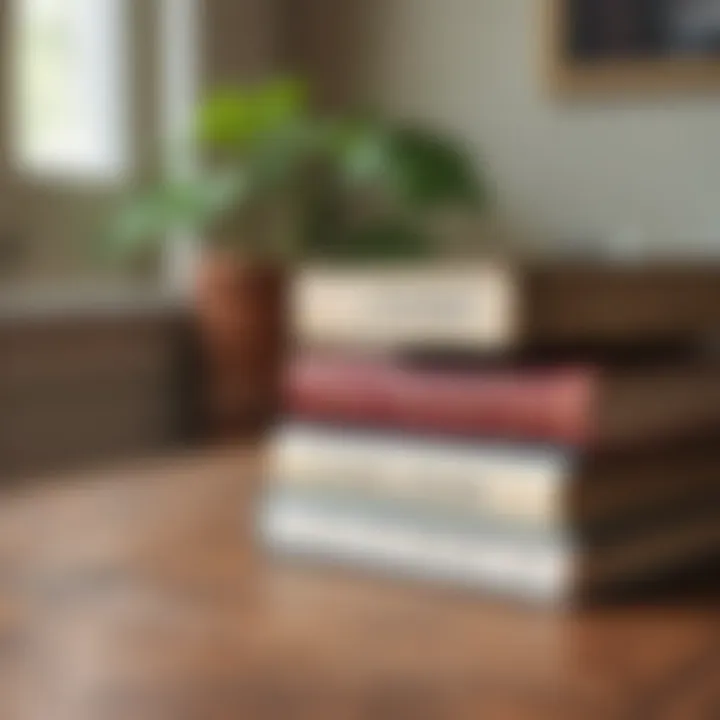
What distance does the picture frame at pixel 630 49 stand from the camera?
1.73 meters

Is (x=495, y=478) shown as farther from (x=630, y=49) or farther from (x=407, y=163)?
(x=630, y=49)

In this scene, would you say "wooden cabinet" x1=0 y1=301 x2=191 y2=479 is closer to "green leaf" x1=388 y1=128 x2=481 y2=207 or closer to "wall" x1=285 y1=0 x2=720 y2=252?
"green leaf" x1=388 y1=128 x2=481 y2=207

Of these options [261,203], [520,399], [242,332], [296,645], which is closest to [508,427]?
[520,399]

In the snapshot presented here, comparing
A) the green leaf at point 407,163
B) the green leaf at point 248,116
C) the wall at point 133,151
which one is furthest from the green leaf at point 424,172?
the wall at point 133,151

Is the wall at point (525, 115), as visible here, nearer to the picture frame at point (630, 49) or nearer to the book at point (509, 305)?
the picture frame at point (630, 49)

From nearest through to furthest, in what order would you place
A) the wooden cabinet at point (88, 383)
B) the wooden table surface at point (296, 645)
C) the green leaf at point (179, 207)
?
the wooden table surface at point (296, 645) < the wooden cabinet at point (88, 383) < the green leaf at point (179, 207)

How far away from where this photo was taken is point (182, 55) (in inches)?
70.0

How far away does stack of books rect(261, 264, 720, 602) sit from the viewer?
601mm

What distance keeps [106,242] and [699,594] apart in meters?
1.17

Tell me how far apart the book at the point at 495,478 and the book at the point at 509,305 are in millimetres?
43

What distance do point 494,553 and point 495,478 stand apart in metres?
0.03

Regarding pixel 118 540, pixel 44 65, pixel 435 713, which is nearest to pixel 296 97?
pixel 44 65

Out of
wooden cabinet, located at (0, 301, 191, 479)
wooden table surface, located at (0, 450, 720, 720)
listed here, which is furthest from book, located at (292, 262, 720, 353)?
wooden cabinet, located at (0, 301, 191, 479)

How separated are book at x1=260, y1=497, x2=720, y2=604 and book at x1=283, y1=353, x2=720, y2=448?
0.04m
